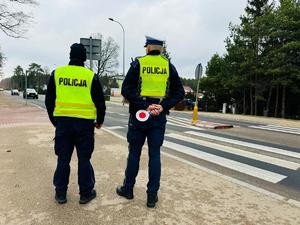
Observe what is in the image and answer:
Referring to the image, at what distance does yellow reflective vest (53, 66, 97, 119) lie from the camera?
350cm

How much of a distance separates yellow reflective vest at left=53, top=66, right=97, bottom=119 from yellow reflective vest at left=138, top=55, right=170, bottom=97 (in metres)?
0.63

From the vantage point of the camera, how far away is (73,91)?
3.52 metres

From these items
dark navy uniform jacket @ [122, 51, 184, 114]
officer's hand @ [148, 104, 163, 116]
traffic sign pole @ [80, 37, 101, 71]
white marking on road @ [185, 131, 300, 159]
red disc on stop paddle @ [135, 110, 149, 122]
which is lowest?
white marking on road @ [185, 131, 300, 159]

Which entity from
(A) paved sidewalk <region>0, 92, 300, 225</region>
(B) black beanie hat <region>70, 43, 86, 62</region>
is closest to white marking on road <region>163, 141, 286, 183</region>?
(A) paved sidewalk <region>0, 92, 300, 225</region>

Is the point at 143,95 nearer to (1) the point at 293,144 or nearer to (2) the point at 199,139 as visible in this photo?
(2) the point at 199,139

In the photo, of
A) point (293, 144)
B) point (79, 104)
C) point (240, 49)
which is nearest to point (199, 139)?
point (293, 144)

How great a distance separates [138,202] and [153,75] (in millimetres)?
1563

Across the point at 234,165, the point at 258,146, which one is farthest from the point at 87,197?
the point at 258,146

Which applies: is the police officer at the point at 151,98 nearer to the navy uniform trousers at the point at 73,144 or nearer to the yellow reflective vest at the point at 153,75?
the yellow reflective vest at the point at 153,75

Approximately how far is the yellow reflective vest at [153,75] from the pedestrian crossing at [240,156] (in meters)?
2.77

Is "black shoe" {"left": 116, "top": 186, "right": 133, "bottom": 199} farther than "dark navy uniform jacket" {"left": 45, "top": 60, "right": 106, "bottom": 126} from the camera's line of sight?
Yes

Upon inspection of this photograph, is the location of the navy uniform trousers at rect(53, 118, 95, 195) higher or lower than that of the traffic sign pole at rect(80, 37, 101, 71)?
lower

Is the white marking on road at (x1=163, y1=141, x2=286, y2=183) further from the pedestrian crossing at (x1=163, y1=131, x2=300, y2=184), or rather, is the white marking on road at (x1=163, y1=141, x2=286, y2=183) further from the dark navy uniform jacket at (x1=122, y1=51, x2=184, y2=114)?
the dark navy uniform jacket at (x1=122, y1=51, x2=184, y2=114)

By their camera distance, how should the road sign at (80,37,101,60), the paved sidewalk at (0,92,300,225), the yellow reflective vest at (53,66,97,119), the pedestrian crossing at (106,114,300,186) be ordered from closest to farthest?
the paved sidewalk at (0,92,300,225)
the yellow reflective vest at (53,66,97,119)
the pedestrian crossing at (106,114,300,186)
the road sign at (80,37,101,60)
